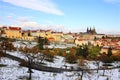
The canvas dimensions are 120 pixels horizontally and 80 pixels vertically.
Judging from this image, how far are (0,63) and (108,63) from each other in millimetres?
35448

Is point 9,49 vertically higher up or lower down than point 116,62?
higher up

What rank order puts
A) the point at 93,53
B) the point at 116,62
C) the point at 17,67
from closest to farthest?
1. the point at 17,67
2. the point at 116,62
3. the point at 93,53

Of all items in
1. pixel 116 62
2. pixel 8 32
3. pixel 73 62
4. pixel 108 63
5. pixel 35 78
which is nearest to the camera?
pixel 35 78

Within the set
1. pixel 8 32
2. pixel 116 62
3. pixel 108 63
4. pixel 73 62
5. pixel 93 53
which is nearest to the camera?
pixel 73 62

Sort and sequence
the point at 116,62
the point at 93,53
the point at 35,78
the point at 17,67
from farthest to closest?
the point at 93,53 → the point at 116,62 → the point at 17,67 → the point at 35,78

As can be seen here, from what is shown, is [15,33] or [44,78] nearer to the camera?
[44,78]

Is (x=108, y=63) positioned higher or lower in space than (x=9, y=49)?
lower

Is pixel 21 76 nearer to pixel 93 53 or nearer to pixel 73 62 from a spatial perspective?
pixel 73 62

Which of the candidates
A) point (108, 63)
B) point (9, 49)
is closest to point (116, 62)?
point (108, 63)

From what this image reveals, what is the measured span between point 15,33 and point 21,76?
112m

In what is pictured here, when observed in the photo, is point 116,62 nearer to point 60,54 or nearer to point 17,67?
point 60,54

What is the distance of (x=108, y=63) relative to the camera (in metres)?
69.4

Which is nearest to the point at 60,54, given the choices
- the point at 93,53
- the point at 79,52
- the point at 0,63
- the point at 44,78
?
the point at 79,52

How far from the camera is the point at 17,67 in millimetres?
42656
